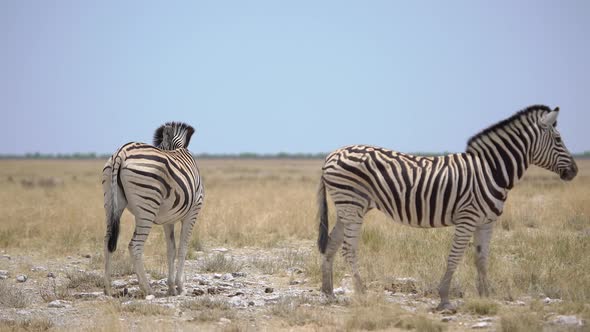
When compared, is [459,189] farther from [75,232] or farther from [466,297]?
[75,232]

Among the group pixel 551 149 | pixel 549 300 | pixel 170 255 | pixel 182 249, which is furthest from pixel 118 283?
pixel 551 149

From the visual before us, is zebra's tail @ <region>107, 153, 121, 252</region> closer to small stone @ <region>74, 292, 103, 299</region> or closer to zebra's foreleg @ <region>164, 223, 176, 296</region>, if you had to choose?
small stone @ <region>74, 292, 103, 299</region>

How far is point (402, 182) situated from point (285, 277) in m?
3.31

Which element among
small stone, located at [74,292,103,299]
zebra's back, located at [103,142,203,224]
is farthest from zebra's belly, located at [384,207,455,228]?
small stone, located at [74,292,103,299]

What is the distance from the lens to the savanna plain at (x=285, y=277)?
7.88 meters

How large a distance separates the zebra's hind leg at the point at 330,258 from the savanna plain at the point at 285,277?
0.27 metres

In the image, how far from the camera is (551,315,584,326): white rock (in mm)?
7359

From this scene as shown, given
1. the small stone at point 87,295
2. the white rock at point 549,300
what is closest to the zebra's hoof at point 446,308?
the white rock at point 549,300

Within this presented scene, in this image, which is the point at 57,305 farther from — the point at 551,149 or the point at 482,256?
the point at 551,149

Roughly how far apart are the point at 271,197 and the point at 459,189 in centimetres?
1577

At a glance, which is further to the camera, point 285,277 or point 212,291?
point 285,277

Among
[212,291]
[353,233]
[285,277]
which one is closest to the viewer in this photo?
[353,233]

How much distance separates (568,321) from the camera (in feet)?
24.4

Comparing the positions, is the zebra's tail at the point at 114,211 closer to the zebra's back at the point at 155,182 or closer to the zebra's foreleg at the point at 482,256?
the zebra's back at the point at 155,182
